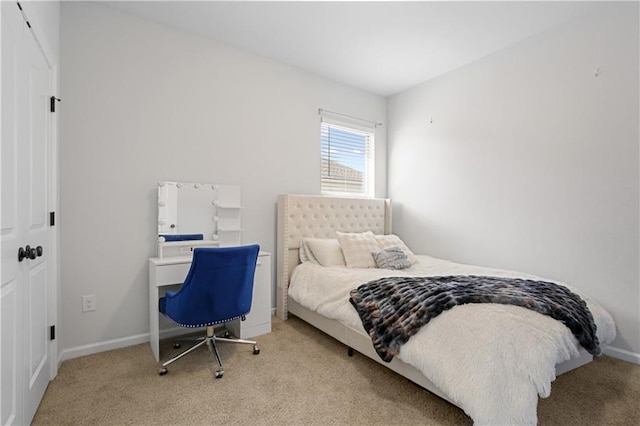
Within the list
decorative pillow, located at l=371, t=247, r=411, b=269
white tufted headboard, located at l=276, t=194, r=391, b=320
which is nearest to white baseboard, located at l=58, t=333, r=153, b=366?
white tufted headboard, located at l=276, t=194, r=391, b=320

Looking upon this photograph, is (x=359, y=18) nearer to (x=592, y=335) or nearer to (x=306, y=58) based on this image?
(x=306, y=58)

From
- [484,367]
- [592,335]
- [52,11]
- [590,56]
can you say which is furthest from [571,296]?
[52,11]

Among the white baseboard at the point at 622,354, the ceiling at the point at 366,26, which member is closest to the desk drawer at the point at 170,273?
the ceiling at the point at 366,26

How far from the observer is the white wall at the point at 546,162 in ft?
8.42

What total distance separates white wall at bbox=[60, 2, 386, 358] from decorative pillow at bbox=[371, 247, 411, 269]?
115 cm

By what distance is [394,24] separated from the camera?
9.55ft

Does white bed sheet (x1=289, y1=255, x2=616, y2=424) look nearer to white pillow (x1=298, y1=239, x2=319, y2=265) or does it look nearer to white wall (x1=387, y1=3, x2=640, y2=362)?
white wall (x1=387, y1=3, x2=640, y2=362)

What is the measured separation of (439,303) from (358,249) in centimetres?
146

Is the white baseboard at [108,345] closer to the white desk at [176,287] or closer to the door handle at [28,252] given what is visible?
the white desk at [176,287]

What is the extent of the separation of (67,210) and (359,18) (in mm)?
2824

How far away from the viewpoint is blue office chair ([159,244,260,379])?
2211 millimetres

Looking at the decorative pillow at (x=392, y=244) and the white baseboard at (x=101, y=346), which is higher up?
the decorative pillow at (x=392, y=244)

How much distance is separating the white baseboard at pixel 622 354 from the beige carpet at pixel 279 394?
0.07m

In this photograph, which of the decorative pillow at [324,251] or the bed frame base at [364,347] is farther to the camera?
the decorative pillow at [324,251]
